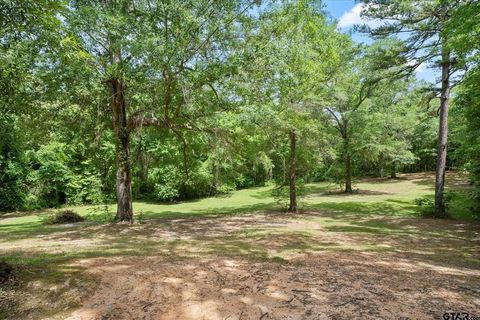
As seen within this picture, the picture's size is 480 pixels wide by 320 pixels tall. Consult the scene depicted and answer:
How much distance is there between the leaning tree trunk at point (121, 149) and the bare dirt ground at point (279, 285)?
477 centimetres

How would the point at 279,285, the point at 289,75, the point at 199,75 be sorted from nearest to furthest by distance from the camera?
the point at 279,285, the point at 199,75, the point at 289,75

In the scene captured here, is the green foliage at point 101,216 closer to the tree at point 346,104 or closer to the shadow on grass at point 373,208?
the shadow on grass at point 373,208

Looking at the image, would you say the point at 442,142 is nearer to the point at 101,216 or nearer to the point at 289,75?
the point at 289,75

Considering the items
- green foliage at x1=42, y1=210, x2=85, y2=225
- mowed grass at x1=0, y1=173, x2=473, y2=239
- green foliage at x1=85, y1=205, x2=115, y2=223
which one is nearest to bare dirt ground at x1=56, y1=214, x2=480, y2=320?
green foliage at x1=85, y1=205, x2=115, y2=223

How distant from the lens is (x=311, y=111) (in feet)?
45.7

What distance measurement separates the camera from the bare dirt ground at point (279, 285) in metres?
3.30

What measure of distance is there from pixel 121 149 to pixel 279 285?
7942 millimetres

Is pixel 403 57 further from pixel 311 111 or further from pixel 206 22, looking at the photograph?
pixel 206 22

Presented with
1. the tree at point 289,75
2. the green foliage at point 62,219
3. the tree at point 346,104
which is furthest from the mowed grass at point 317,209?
the tree at point 346,104

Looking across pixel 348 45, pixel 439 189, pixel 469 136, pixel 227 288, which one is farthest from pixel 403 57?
pixel 227 288

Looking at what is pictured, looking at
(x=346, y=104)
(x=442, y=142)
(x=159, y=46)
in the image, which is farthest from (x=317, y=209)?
(x=159, y=46)

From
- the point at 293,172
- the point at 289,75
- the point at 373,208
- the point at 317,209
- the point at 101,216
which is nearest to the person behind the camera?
the point at 289,75

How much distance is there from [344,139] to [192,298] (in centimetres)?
1914

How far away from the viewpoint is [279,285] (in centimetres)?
397
